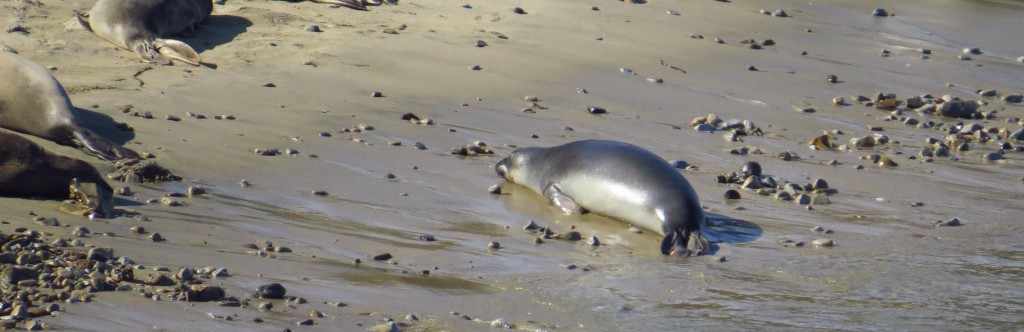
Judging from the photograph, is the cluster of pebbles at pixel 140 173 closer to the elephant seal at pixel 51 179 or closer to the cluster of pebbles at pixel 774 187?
the elephant seal at pixel 51 179

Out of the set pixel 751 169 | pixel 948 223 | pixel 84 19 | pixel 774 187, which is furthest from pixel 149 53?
pixel 948 223

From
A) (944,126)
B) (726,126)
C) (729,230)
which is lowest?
(729,230)

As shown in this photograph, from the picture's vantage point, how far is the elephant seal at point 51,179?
15.8 feet

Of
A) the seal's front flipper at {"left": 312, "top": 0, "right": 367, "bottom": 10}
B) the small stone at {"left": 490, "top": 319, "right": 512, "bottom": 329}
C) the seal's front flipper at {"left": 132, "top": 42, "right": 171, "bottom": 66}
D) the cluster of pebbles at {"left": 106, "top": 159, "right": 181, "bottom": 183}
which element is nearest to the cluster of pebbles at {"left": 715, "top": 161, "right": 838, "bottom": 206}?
the small stone at {"left": 490, "top": 319, "right": 512, "bottom": 329}

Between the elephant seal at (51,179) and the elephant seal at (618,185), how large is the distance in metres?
2.12

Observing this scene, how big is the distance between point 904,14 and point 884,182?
634 centimetres

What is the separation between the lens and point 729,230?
5906 millimetres

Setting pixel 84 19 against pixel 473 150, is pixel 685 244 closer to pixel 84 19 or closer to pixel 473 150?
pixel 473 150

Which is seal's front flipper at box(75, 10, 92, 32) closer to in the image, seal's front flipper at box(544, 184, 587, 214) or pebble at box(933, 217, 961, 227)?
seal's front flipper at box(544, 184, 587, 214)

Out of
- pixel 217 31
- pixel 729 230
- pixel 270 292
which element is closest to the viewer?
pixel 270 292

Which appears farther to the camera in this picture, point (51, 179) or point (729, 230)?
point (729, 230)

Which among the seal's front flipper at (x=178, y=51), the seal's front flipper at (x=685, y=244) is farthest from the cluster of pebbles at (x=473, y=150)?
the seal's front flipper at (x=178, y=51)

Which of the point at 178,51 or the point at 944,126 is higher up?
the point at 944,126

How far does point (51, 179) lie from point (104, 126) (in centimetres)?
139
